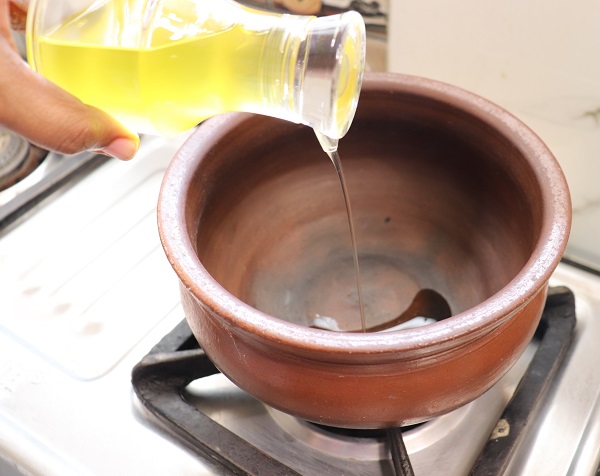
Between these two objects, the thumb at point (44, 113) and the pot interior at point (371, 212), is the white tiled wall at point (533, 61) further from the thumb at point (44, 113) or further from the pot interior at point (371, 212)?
the thumb at point (44, 113)

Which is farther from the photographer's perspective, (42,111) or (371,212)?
(371,212)

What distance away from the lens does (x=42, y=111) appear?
425 millimetres

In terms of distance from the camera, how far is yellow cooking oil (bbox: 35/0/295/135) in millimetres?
436

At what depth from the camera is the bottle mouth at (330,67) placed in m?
0.43

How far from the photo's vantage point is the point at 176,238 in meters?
0.45

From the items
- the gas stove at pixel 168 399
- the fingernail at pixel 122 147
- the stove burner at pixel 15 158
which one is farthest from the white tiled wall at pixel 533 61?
the stove burner at pixel 15 158

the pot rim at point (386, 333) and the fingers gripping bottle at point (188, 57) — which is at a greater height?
the fingers gripping bottle at point (188, 57)

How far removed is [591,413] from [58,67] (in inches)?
19.6

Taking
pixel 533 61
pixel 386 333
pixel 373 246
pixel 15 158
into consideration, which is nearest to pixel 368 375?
pixel 386 333

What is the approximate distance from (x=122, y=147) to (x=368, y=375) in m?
0.23

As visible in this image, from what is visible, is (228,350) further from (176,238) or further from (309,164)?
(309,164)

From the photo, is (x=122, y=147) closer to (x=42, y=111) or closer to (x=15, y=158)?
(x=42, y=111)

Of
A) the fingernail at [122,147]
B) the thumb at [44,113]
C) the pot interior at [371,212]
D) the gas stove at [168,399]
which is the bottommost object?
the gas stove at [168,399]

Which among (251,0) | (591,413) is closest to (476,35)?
(251,0)
